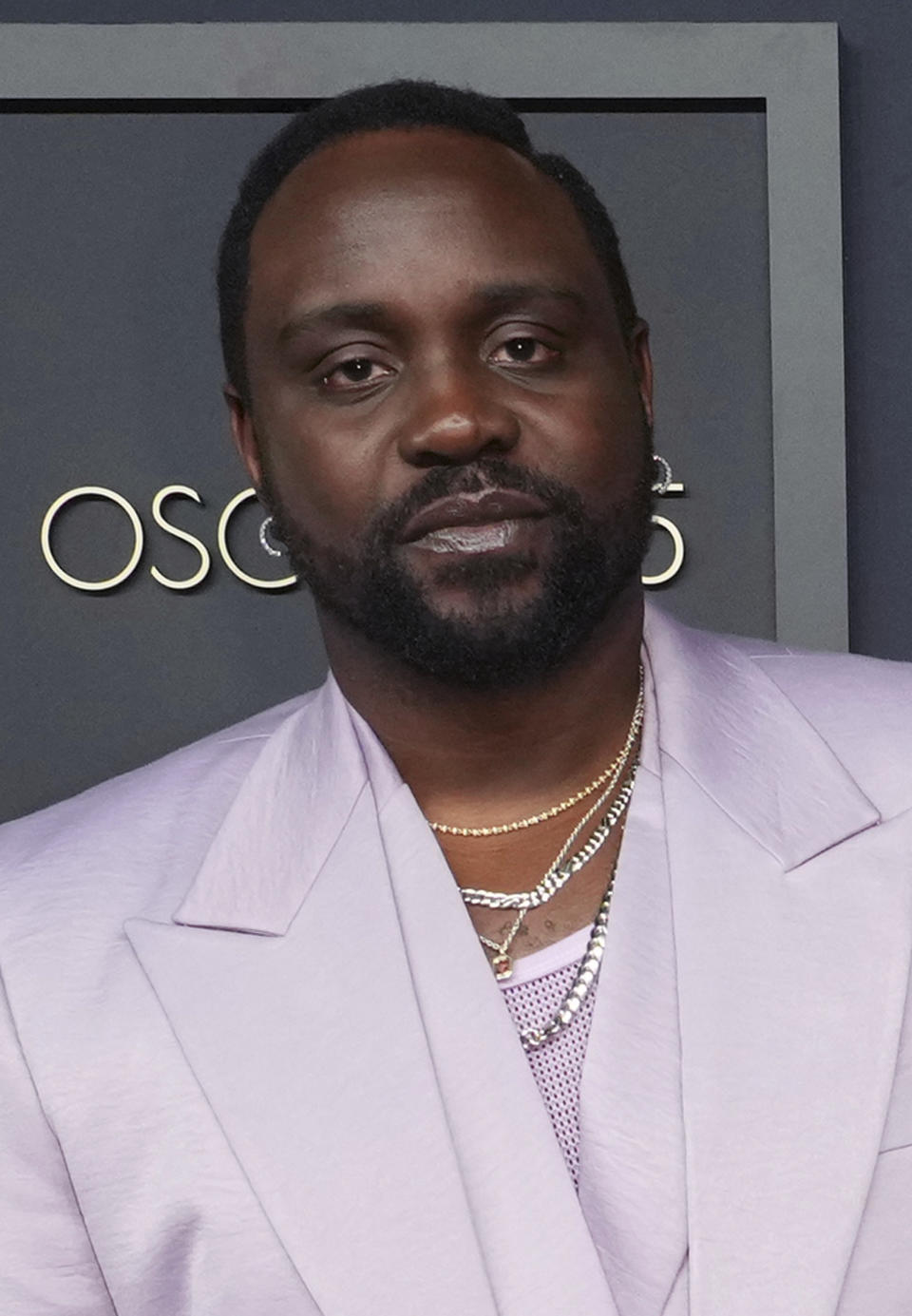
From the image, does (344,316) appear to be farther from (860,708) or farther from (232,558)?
(232,558)

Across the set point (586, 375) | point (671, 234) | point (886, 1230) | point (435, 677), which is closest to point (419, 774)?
point (435, 677)

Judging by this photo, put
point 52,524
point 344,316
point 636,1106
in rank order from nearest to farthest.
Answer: point 636,1106
point 344,316
point 52,524

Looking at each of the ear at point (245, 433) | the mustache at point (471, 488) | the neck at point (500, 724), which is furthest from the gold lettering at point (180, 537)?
Result: the mustache at point (471, 488)

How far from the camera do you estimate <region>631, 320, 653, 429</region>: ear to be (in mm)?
1470

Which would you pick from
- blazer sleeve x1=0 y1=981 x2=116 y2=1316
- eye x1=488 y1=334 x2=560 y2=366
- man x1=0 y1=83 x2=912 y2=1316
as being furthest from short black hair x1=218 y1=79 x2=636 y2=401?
blazer sleeve x1=0 y1=981 x2=116 y2=1316

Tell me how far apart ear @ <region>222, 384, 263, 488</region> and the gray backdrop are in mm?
457

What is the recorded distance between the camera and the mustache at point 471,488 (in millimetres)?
1282

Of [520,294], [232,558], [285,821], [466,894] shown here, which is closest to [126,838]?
[285,821]

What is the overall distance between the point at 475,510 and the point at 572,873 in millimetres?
272

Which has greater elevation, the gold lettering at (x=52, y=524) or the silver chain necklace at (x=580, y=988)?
the gold lettering at (x=52, y=524)

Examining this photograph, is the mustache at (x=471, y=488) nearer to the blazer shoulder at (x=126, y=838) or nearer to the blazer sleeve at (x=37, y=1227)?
the blazer shoulder at (x=126, y=838)

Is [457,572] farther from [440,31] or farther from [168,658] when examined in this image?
[440,31]

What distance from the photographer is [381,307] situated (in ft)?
4.34

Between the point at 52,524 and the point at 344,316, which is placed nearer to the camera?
the point at 344,316
